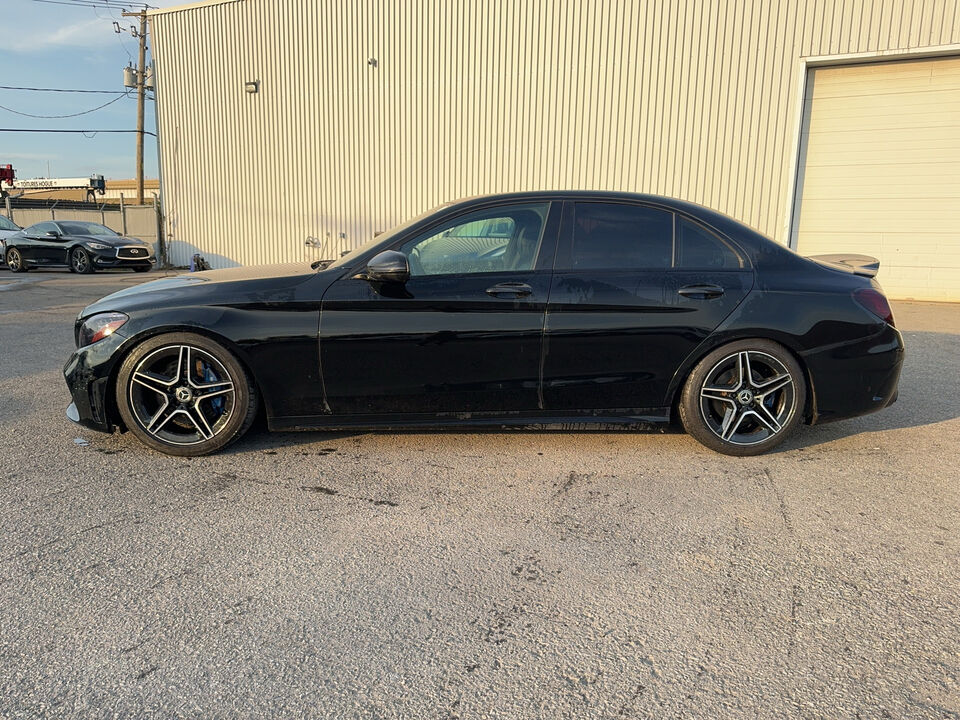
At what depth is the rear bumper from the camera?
144 inches

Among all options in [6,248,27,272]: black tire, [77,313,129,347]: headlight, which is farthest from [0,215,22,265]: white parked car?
[77,313,129,347]: headlight

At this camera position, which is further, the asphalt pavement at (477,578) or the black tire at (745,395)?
the black tire at (745,395)

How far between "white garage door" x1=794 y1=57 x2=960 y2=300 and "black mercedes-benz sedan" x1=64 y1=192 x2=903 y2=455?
29.3 ft

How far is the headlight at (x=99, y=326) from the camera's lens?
3510 mm

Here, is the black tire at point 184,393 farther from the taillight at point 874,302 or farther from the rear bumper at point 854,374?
the taillight at point 874,302

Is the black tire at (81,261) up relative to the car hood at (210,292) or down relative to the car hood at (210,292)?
down

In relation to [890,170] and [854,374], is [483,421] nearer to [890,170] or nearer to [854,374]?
[854,374]

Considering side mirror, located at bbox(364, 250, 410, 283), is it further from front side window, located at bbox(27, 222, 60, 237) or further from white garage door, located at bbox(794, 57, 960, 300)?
front side window, located at bbox(27, 222, 60, 237)

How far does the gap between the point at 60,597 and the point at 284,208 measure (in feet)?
46.5

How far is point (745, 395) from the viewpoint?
3.67 m

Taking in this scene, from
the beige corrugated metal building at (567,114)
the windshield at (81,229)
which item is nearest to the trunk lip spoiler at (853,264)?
the beige corrugated metal building at (567,114)

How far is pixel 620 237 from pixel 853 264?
1.59 metres

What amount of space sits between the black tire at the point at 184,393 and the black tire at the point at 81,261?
49.0ft

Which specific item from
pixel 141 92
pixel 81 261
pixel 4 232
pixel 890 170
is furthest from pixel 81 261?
pixel 890 170
